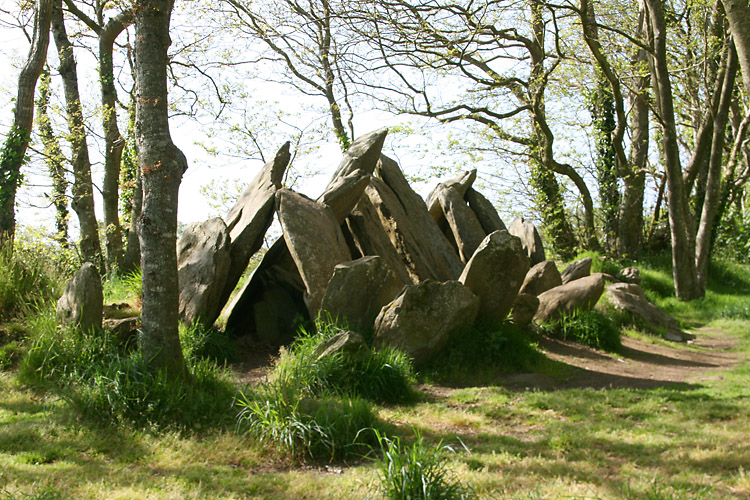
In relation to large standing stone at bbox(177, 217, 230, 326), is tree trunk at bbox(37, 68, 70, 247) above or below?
above

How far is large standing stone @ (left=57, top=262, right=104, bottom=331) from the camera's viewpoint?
259 inches

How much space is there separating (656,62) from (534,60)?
4680 millimetres

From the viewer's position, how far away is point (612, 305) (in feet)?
35.1

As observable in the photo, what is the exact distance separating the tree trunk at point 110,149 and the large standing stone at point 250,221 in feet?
19.5

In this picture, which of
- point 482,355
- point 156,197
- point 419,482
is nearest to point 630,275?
point 482,355

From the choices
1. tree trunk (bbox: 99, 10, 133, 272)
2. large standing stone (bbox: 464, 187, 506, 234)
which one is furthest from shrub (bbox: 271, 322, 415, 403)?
tree trunk (bbox: 99, 10, 133, 272)

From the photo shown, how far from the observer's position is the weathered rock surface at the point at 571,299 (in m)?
9.33

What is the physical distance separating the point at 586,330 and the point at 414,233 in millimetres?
3119

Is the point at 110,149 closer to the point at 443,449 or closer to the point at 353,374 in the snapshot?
the point at 353,374

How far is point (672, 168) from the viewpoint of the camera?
12.4 m

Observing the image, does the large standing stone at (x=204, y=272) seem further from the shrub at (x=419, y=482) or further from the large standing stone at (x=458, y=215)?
the shrub at (x=419, y=482)

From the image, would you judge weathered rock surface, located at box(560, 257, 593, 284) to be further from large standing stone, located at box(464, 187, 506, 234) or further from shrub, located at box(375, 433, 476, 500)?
shrub, located at box(375, 433, 476, 500)

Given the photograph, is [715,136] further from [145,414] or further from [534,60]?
[145,414]

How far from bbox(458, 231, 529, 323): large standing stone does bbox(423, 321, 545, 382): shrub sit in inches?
12.2
